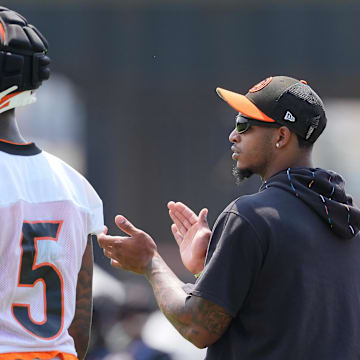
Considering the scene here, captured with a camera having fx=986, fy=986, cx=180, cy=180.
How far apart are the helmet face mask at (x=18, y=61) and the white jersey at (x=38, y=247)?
25 centimetres

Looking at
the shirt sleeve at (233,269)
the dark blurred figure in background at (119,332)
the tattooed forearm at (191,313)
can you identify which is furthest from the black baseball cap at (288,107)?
the dark blurred figure in background at (119,332)

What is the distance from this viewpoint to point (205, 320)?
4055 millimetres

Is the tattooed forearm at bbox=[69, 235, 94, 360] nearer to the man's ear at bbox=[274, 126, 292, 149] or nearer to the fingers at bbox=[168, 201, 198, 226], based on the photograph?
the fingers at bbox=[168, 201, 198, 226]

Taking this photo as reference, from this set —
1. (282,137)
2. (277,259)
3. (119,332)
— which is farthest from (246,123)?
(119,332)

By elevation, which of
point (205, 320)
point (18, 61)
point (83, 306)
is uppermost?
point (18, 61)

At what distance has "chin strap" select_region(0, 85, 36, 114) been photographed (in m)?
4.20

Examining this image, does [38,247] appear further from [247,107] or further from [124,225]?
[247,107]

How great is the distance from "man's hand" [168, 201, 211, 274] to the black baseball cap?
55cm

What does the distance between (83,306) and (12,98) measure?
98cm

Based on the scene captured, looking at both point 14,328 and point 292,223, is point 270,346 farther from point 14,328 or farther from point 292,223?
point 14,328

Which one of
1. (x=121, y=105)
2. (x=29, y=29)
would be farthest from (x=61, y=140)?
(x=29, y=29)

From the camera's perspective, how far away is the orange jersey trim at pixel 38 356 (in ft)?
12.8

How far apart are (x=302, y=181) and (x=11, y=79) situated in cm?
133

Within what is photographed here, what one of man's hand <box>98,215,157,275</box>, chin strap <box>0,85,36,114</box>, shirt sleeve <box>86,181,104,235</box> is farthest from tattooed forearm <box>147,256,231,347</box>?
chin strap <box>0,85,36,114</box>
